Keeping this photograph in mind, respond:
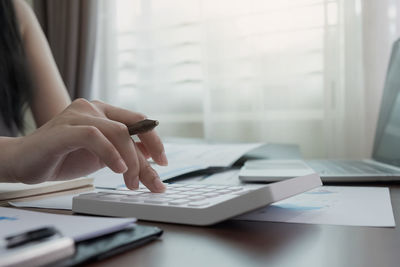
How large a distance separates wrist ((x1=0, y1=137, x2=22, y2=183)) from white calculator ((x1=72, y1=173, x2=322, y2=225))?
0.49 feet

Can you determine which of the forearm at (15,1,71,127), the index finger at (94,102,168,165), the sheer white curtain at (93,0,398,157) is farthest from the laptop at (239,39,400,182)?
the forearm at (15,1,71,127)

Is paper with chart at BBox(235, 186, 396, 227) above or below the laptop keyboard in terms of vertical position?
above

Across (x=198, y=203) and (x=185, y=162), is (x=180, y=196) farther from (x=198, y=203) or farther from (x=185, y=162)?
(x=185, y=162)

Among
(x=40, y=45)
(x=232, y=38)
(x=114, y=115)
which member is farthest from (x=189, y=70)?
(x=114, y=115)

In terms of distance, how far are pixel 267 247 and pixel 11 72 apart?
3.59ft

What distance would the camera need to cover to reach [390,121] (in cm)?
103

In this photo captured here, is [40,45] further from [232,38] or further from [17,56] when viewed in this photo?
[232,38]

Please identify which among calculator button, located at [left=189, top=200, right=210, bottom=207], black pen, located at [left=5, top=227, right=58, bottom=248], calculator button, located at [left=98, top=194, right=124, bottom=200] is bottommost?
calculator button, located at [left=98, top=194, right=124, bottom=200]

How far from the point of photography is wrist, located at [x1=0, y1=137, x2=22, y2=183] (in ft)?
1.83

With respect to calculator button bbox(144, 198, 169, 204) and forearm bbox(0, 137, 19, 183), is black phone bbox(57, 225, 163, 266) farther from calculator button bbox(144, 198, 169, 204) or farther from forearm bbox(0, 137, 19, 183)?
forearm bbox(0, 137, 19, 183)

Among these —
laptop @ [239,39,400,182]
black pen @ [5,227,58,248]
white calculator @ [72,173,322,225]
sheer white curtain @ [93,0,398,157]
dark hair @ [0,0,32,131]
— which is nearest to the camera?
black pen @ [5,227,58,248]

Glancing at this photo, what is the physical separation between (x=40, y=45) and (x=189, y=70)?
2.18 ft

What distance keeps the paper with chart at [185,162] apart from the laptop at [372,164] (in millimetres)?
55

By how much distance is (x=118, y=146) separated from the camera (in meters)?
0.51
